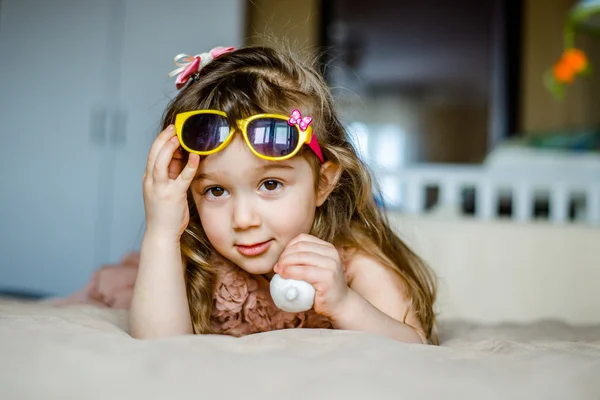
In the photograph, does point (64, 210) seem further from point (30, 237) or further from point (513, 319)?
point (513, 319)

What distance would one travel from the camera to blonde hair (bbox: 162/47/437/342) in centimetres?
85

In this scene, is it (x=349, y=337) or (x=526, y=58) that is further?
(x=526, y=58)

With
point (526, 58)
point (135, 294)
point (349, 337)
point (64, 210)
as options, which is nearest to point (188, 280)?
point (135, 294)

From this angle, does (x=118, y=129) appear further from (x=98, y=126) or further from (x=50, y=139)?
(x=50, y=139)

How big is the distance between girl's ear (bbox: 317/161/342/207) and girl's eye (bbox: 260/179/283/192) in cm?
12

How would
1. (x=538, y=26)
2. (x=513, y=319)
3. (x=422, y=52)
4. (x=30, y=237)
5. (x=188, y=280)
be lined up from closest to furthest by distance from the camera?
1. (x=188, y=280)
2. (x=513, y=319)
3. (x=30, y=237)
4. (x=538, y=26)
5. (x=422, y=52)

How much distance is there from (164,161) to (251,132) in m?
0.13

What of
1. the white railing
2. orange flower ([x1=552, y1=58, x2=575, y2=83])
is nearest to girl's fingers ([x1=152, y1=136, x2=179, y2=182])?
the white railing

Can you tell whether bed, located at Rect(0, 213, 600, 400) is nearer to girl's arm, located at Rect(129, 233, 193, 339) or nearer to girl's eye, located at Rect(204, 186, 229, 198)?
girl's arm, located at Rect(129, 233, 193, 339)

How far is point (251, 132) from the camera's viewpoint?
0.77 m

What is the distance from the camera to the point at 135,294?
81 cm

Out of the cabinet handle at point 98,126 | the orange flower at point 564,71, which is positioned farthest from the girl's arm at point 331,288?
the cabinet handle at point 98,126

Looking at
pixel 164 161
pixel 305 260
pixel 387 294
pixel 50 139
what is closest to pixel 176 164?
pixel 164 161

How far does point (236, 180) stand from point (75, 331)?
28 cm
